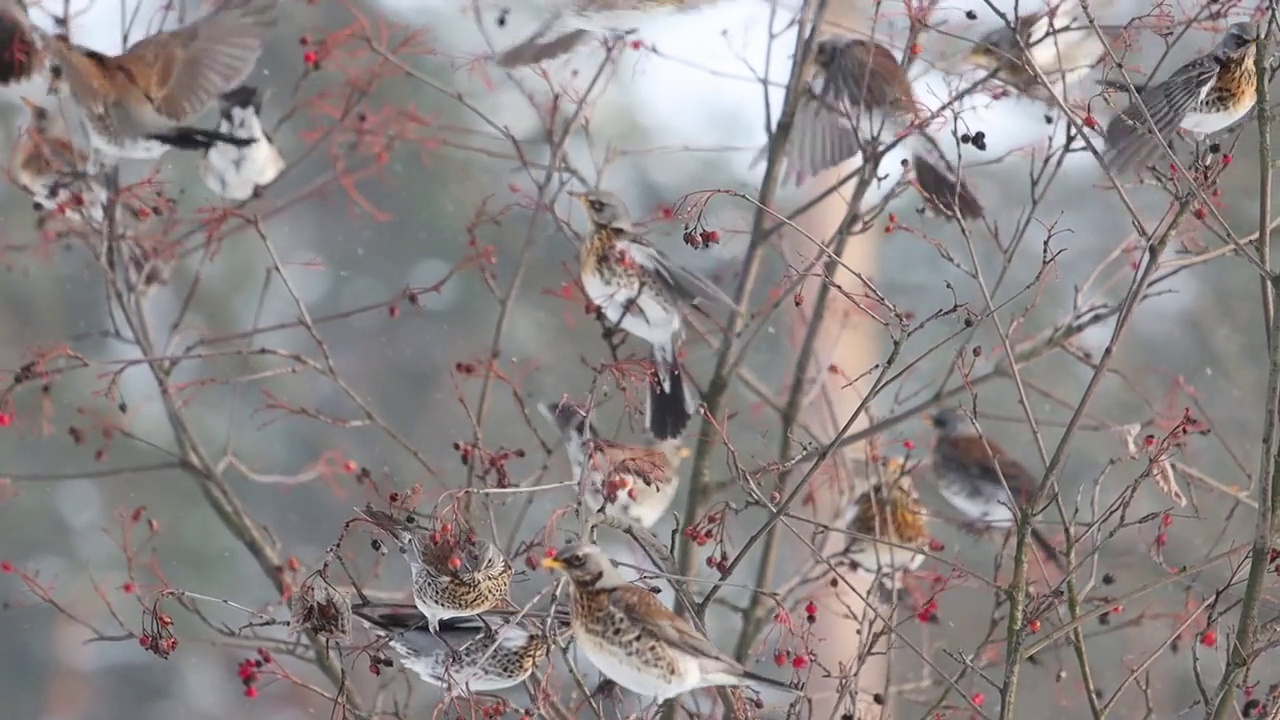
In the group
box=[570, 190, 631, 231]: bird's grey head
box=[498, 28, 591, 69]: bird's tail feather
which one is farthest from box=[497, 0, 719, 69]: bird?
box=[570, 190, 631, 231]: bird's grey head

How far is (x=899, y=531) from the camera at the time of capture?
1.75 metres

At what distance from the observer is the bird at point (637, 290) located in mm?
1572

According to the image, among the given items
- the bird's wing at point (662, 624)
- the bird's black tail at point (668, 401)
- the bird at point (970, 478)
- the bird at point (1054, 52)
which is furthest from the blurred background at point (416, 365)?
the bird's wing at point (662, 624)

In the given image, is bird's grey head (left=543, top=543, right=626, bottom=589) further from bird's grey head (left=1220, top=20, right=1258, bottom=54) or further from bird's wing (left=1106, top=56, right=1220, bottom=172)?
bird's grey head (left=1220, top=20, right=1258, bottom=54)

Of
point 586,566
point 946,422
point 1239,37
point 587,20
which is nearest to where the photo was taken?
point 586,566

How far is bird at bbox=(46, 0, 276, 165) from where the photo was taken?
5.56 feet

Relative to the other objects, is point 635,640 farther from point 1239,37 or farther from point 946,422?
point 946,422

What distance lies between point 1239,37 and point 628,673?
849 mm

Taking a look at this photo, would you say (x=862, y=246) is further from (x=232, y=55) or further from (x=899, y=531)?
(x=232, y=55)

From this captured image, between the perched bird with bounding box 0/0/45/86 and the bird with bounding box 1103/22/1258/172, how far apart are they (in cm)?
138

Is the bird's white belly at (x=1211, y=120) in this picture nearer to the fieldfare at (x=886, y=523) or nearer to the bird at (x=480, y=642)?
the fieldfare at (x=886, y=523)

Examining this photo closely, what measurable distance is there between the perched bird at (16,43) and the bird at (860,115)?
0.99 m

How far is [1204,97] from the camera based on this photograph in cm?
126

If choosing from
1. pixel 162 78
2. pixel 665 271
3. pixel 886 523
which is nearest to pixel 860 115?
pixel 665 271
